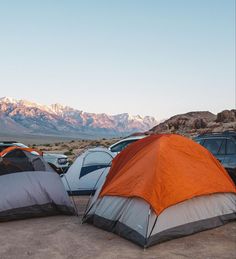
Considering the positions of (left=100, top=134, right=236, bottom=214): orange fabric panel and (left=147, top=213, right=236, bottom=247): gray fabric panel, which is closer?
(left=147, top=213, right=236, bottom=247): gray fabric panel

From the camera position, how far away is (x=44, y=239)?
7.89 m

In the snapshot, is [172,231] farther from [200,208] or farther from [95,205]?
[95,205]

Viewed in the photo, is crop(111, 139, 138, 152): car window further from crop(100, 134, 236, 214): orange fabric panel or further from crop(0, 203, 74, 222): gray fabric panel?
crop(100, 134, 236, 214): orange fabric panel

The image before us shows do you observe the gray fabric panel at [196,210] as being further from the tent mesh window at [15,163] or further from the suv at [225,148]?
the tent mesh window at [15,163]

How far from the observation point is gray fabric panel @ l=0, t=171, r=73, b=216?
936cm

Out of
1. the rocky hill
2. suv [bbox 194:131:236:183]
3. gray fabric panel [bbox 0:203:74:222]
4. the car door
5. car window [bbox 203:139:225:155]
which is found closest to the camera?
gray fabric panel [bbox 0:203:74:222]

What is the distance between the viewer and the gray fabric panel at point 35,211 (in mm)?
9312

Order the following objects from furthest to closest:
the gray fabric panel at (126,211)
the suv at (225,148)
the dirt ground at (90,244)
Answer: the suv at (225,148) → the gray fabric panel at (126,211) → the dirt ground at (90,244)

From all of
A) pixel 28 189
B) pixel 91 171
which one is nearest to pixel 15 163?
pixel 28 189

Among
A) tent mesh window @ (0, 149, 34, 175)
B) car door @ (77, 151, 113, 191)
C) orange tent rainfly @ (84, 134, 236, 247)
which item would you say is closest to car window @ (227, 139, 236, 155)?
orange tent rainfly @ (84, 134, 236, 247)

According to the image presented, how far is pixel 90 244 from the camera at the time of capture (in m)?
7.53

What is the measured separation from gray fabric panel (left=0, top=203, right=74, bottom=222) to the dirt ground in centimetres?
34

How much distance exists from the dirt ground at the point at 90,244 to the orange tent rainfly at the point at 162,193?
8.3 inches

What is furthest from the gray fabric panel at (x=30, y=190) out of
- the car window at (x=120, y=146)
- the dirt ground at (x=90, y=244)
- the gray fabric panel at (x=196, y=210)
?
the car window at (x=120, y=146)
